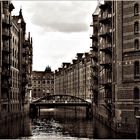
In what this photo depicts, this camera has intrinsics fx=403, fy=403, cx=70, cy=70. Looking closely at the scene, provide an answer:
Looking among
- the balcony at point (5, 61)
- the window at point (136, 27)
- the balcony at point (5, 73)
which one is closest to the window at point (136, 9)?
the window at point (136, 27)

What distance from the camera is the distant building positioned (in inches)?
4631

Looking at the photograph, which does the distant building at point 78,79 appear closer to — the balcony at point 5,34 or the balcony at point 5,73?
the balcony at point 5,73

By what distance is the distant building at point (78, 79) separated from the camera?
117631 mm

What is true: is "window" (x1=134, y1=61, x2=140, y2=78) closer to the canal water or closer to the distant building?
the canal water

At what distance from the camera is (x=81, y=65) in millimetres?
132000

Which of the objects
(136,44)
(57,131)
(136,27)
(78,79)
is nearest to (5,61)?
(57,131)

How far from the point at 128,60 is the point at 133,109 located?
18.6 feet

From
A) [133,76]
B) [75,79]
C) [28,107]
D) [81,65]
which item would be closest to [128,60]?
[133,76]

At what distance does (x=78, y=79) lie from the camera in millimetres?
135625

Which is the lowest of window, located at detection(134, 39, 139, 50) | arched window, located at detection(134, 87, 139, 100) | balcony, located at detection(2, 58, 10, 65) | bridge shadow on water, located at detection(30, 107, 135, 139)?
bridge shadow on water, located at detection(30, 107, 135, 139)

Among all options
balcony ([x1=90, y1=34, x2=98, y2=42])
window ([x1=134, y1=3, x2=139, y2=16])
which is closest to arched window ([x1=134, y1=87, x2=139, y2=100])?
window ([x1=134, y1=3, x2=139, y2=16])

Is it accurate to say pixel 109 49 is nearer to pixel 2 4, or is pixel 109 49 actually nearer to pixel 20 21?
pixel 2 4

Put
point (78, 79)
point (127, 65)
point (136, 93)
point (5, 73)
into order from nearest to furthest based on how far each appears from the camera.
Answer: point (136, 93) → point (127, 65) → point (5, 73) → point (78, 79)

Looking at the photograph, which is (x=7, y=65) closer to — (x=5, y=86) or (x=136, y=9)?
(x=5, y=86)
